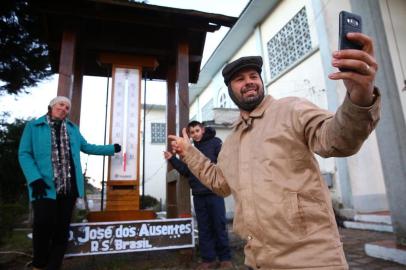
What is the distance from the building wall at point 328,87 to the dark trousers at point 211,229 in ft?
15.0

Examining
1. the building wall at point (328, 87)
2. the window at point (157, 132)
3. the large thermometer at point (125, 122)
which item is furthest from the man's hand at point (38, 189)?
the window at point (157, 132)

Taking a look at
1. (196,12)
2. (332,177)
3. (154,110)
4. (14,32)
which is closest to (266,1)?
(332,177)

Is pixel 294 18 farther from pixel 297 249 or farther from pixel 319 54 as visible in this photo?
pixel 297 249

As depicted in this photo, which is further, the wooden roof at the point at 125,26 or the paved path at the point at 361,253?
the wooden roof at the point at 125,26

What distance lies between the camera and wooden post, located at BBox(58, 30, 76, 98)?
3.32 m

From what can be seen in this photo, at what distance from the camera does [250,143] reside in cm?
138

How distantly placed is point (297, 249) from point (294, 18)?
9168 millimetres

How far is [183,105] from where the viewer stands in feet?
12.2

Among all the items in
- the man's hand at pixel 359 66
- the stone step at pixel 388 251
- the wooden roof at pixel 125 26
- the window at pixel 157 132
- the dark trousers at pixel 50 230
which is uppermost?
the window at pixel 157 132

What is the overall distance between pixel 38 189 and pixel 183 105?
1922mm

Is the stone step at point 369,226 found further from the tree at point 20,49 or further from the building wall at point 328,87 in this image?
the tree at point 20,49

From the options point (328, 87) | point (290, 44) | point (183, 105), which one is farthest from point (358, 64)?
point (290, 44)

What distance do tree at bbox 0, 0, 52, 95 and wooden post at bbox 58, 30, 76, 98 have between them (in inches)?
57.7

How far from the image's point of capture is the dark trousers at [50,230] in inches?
97.8
